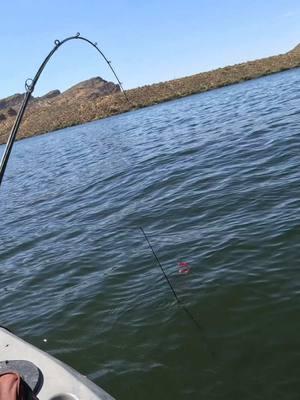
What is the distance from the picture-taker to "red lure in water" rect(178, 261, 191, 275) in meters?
8.85

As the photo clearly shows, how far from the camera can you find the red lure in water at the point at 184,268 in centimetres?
885

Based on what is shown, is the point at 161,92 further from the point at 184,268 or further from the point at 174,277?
the point at 174,277

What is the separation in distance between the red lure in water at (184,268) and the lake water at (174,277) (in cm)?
10

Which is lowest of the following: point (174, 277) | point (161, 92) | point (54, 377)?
point (174, 277)

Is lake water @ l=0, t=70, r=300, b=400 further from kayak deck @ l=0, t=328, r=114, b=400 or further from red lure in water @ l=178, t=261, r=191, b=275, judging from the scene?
kayak deck @ l=0, t=328, r=114, b=400

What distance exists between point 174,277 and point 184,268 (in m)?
0.32

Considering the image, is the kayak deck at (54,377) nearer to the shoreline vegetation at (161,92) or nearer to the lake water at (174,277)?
the lake water at (174,277)

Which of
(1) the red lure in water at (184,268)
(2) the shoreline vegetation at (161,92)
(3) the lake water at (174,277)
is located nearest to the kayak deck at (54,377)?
(3) the lake water at (174,277)

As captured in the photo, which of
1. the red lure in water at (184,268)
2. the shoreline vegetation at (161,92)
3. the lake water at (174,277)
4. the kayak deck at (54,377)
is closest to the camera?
the kayak deck at (54,377)

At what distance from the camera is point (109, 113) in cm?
7412

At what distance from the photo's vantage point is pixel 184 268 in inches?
354

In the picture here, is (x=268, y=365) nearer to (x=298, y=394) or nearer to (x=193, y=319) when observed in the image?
(x=298, y=394)

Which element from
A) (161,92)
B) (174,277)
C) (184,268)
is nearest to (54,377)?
(174,277)

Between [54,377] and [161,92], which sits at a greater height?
[161,92]
